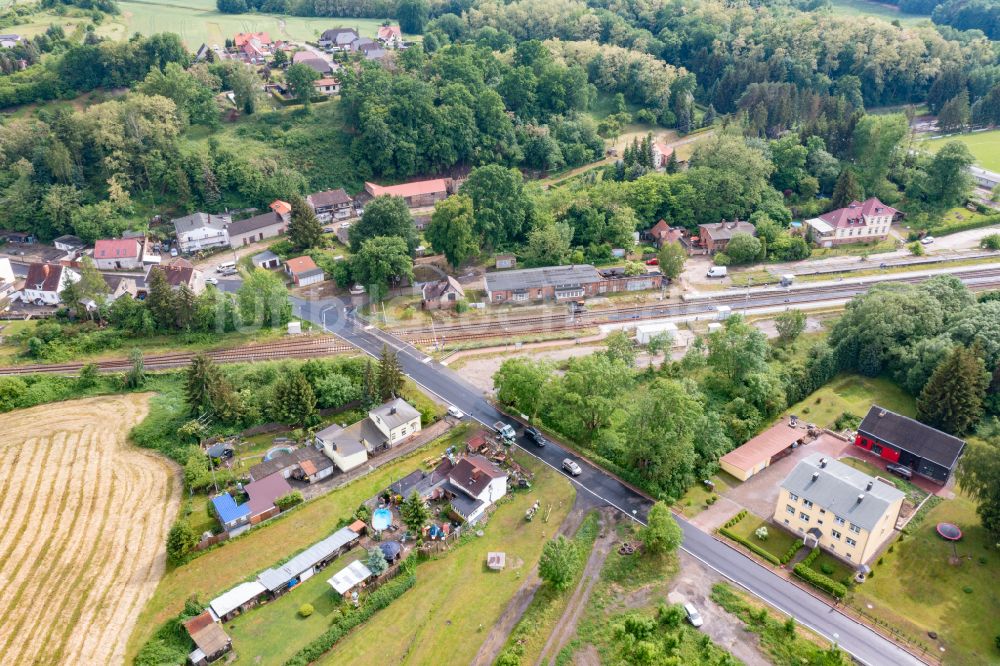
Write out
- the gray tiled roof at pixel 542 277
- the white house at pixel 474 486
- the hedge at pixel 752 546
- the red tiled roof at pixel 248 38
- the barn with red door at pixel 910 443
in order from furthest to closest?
the red tiled roof at pixel 248 38
the gray tiled roof at pixel 542 277
the barn with red door at pixel 910 443
the white house at pixel 474 486
the hedge at pixel 752 546

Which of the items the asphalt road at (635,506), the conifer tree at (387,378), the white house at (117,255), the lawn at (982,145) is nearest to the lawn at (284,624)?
the conifer tree at (387,378)

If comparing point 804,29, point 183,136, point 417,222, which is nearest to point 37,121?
point 183,136

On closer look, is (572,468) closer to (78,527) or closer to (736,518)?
(736,518)

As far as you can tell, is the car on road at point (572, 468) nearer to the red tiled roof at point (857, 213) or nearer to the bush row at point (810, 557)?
the bush row at point (810, 557)

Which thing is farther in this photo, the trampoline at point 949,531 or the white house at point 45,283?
the white house at point 45,283

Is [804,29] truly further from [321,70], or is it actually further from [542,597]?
[542,597]

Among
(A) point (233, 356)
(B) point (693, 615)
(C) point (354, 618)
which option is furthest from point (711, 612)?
(A) point (233, 356)
